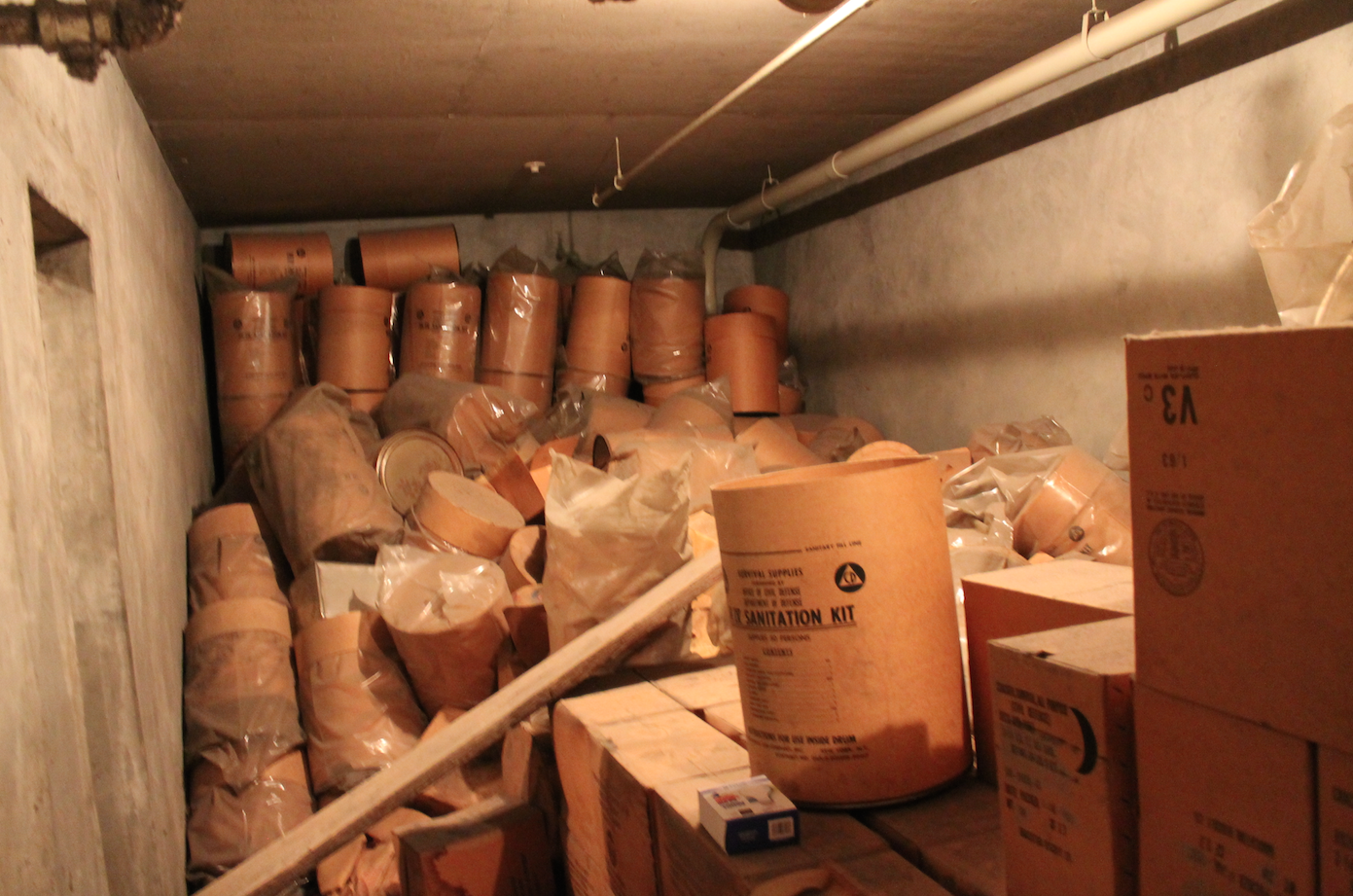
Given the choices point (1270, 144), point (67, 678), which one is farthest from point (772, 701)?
point (1270, 144)

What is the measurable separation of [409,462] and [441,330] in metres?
0.99

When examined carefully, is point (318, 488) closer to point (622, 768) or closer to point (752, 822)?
point (622, 768)

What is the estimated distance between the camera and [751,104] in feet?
11.6

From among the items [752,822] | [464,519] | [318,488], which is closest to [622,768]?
[752,822]

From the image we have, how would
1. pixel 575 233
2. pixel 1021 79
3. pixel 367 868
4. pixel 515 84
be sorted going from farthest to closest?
pixel 575 233
pixel 515 84
pixel 1021 79
pixel 367 868

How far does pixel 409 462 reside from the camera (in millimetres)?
3734

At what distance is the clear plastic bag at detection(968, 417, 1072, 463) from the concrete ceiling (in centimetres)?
126

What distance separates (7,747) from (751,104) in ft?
10.2

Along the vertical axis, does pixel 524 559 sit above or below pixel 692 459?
below

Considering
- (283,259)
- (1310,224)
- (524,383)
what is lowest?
(524,383)

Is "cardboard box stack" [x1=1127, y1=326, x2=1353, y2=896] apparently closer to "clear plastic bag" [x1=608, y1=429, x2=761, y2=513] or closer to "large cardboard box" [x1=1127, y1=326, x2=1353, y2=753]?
"large cardboard box" [x1=1127, y1=326, x2=1353, y2=753]

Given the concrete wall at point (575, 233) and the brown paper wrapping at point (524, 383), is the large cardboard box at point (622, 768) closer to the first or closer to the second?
the brown paper wrapping at point (524, 383)

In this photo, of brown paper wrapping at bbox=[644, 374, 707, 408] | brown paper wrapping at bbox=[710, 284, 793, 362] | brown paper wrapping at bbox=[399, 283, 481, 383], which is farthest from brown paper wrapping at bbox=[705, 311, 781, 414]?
brown paper wrapping at bbox=[399, 283, 481, 383]

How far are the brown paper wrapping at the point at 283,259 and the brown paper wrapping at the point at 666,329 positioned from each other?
1550mm
